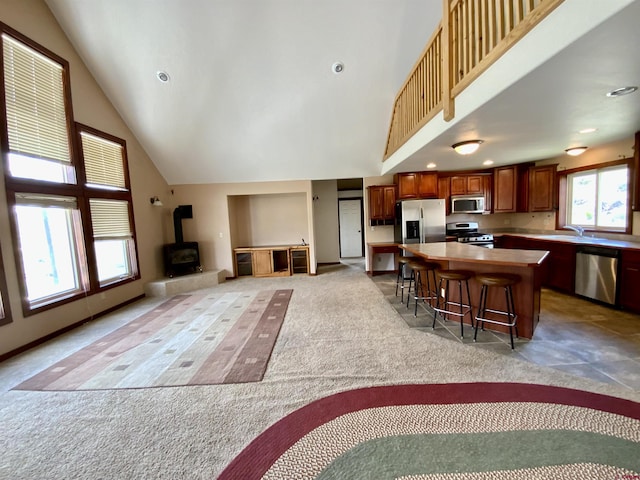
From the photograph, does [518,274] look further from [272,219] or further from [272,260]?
[272,219]

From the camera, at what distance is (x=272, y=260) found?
22.4 feet

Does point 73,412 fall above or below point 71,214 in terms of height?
below

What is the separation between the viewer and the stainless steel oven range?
18.8 ft

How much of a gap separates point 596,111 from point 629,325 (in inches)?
103

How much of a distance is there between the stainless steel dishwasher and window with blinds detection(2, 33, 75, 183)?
7926 millimetres

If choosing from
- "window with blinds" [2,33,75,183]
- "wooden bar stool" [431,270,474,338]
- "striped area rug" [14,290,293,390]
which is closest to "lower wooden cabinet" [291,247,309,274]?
"striped area rug" [14,290,293,390]

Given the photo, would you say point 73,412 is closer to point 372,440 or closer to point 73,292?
point 372,440

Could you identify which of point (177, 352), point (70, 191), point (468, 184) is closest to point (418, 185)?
point (468, 184)

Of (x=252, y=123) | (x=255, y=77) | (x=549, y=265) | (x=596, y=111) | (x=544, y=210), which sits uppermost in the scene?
(x=255, y=77)

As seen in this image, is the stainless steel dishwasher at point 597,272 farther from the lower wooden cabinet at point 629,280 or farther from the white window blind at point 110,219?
the white window blind at point 110,219

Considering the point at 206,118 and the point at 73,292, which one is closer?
the point at 73,292

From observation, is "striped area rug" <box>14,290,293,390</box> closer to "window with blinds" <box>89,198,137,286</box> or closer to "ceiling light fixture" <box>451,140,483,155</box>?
"window with blinds" <box>89,198,137,286</box>

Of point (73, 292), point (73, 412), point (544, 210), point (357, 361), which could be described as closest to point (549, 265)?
point (544, 210)

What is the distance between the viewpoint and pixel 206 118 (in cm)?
490
